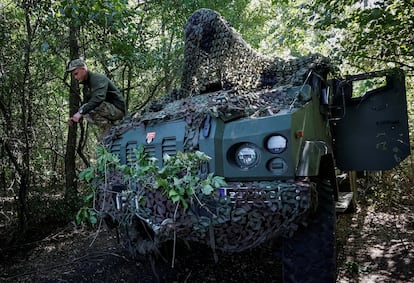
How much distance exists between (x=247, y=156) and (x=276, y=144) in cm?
21

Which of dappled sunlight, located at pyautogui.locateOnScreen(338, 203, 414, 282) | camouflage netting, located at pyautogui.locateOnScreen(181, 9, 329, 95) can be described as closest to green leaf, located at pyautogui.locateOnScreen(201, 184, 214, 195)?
camouflage netting, located at pyautogui.locateOnScreen(181, 9, 329, 95)

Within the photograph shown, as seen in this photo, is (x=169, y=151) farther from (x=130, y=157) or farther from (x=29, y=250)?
(x=29, y=250)

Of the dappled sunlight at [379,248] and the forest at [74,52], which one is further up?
the forest at [74,52]

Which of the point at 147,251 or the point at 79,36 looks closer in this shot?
the point at 147,251

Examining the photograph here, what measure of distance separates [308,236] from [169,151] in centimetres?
117

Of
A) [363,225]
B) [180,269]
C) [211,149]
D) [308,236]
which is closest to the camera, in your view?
[211,149]

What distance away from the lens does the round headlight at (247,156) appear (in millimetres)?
2320

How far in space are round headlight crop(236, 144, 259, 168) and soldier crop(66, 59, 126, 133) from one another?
2.28 meters

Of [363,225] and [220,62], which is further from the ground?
[220,62]

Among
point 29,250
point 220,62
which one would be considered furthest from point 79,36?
point 29,250

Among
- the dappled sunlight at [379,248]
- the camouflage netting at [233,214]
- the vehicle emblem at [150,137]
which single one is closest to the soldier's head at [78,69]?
the vehicle emblem at [150,137]

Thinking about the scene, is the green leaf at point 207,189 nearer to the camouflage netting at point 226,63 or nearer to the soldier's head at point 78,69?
the camouflage netting at point 226,63

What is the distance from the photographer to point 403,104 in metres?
3.94

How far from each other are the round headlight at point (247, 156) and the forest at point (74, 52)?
1.84 metres
